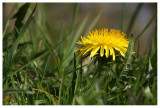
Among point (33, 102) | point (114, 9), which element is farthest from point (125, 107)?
point (114, 9)

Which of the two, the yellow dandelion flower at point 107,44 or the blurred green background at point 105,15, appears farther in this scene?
the blurred green background at point 105,15

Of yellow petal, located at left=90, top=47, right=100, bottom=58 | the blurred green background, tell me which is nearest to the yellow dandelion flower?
yellow petal, located at left=90, top=47, right=100, bottom=58

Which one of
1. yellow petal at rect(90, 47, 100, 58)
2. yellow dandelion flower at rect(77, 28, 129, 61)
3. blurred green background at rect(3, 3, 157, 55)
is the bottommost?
yellow petal at rect(90, 47, 100, 58)

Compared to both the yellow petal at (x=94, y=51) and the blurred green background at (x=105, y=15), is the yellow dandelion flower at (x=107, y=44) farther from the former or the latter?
the blurred green background at (x=105, y=15)

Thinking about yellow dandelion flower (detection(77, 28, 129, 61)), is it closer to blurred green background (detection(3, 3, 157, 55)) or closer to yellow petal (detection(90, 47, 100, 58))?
yellow petal (detection(90, 47, 100, 58))

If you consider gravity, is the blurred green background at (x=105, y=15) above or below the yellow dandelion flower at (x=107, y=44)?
above

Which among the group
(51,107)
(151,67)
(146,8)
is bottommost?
(51,107)

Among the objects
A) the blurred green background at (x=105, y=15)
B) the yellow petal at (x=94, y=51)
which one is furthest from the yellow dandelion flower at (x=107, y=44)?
the blurred green background at (x=105, y=15)

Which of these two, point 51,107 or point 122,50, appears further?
point 122,50

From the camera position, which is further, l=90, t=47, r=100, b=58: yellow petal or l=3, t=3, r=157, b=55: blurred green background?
l=3, t=3, r=157, b=55: blurred green background

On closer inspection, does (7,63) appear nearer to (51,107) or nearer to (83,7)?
(51,107)

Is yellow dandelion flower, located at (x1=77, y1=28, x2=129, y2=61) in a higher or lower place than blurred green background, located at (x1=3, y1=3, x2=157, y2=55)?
lower
